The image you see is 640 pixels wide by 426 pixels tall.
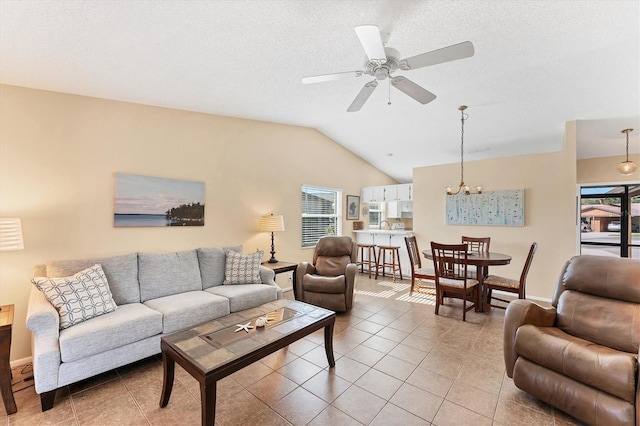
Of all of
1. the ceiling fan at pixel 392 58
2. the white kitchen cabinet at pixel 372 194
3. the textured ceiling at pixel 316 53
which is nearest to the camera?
the ceiling fan at pixel 392 58

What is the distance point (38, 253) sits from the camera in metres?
2.61

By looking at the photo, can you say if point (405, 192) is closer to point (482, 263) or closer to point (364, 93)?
point (482, 263)

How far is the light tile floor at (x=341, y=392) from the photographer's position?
1816 mm

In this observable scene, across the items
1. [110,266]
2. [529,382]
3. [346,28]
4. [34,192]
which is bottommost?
[529,382]

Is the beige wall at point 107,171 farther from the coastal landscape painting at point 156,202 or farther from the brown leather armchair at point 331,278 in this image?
the brown leather armchair at point 331,278

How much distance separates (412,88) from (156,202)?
320 centimetres

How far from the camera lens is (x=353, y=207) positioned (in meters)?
6.58

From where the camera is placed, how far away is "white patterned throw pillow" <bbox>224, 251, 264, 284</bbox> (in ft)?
11.6

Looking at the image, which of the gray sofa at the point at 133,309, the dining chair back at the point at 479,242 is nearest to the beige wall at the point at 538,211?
the dining chair back at the point at 479,242

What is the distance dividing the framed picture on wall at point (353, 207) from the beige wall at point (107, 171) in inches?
78.9

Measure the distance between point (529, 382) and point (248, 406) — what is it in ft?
6.70

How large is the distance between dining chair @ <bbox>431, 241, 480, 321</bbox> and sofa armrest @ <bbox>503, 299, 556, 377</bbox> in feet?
4.16

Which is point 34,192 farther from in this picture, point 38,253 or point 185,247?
point 185,247

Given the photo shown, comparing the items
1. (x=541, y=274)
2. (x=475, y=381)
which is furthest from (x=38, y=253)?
(x=541, y=274)
